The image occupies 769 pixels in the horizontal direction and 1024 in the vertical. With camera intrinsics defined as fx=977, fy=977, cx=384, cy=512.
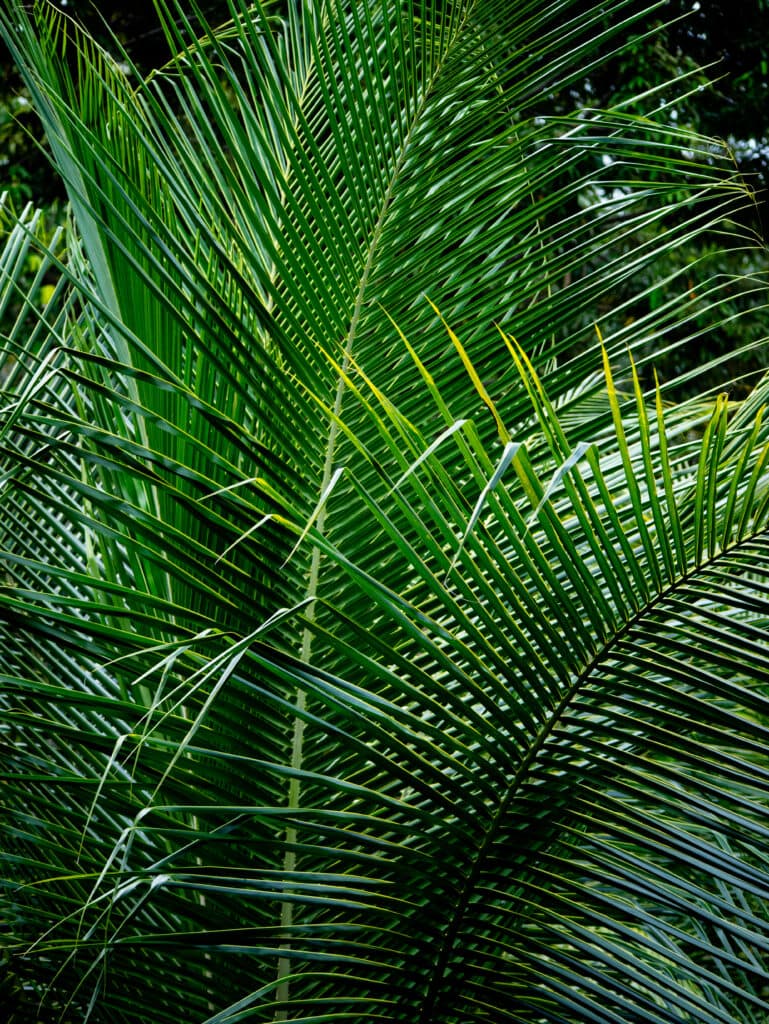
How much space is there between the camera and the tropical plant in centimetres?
74

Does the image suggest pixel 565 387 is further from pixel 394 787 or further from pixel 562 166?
pixel 394 787

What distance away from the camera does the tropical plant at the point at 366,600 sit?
2.43ft

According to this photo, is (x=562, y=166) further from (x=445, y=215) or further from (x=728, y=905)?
(x=728, y=905)

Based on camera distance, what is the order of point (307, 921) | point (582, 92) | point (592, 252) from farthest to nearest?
point (582, 92) < point (592, 252) < point (307, 921)

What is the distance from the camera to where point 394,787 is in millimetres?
945

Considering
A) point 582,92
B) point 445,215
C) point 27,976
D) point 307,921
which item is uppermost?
point 582,92

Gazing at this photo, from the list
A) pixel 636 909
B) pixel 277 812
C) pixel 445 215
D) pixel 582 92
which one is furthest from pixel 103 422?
pixel 582 92

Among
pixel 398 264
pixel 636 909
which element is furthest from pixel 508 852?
pixel 398 264

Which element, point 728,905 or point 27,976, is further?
point 27,976

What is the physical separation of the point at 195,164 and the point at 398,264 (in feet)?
0.88

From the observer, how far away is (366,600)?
97 cm

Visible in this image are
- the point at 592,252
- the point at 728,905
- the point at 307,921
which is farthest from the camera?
the point at 592,252

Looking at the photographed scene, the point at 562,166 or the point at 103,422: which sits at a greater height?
the point at 562,166

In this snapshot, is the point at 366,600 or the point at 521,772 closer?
the point at 521,772
